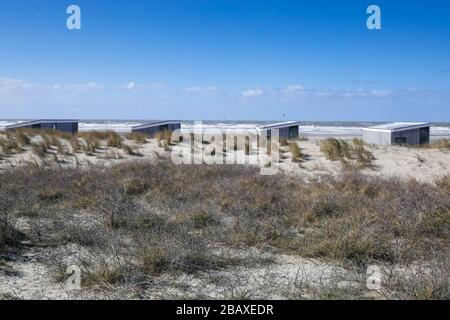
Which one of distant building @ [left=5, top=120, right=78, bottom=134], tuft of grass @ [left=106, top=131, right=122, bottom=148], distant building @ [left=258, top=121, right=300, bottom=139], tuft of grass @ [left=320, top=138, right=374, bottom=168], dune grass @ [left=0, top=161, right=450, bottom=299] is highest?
distant building @ [left=5, top=120, right=78, bottom=134]

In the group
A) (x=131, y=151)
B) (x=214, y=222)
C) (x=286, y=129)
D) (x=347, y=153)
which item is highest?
(x=286, y=129)

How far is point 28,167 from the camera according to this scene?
1022 centimetres

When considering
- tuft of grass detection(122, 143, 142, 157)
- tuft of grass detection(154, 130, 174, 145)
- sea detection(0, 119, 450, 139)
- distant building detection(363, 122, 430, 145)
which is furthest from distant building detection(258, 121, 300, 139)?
tuft of grass detection(122, 143, 142, 157)

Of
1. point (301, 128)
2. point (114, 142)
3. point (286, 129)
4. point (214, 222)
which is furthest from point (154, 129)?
point (301, 128)

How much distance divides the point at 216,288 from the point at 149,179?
17.2ft

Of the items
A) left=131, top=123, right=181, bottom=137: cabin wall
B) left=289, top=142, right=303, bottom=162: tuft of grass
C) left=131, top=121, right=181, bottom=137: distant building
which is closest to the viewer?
left=289, top=142, right=303, bottom=162: tuft of grass

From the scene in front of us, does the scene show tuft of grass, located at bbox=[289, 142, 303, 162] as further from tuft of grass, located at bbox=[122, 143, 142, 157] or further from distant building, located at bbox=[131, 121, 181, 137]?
distant building, located at bbox=[131, 121, 181, 137]

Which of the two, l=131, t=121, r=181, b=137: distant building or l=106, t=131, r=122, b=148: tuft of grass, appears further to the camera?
l=131, t=121, r=181, b=137: distant building

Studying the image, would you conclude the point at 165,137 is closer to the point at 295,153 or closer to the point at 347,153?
the point at 295,153

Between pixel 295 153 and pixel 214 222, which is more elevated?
pixel 295 153

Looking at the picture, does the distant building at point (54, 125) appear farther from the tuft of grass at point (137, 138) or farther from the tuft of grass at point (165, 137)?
the tuft of grass at point (165, 137)

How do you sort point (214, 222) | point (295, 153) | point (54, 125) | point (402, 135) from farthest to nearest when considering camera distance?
point (54, 125) < point (402, 135) < point (295, 153) < point (214, 222)

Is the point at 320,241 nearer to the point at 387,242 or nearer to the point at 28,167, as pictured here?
the point at 387,242

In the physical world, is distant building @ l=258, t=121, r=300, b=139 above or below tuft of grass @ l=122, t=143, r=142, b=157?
above
